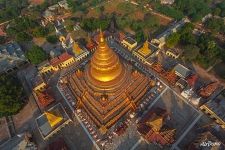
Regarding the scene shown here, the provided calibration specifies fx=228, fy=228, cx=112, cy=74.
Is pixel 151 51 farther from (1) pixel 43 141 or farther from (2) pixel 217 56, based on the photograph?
(1) pixel 43 141

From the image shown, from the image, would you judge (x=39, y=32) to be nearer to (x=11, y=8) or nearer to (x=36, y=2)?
(x=11, y=8)

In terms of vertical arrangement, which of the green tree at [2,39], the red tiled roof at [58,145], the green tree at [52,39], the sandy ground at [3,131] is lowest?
the sandy ground at [3,131]

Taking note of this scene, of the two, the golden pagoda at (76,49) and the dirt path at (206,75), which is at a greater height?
the golden pagoda at (76,49)

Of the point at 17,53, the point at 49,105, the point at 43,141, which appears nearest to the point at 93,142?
the point at 43,141

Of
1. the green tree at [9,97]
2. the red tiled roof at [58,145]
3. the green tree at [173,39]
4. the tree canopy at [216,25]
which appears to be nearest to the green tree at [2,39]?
the green tree at [9,97]

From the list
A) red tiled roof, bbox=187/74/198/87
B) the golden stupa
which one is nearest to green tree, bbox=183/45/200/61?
red tiled roof, bbox=187/74/198/87

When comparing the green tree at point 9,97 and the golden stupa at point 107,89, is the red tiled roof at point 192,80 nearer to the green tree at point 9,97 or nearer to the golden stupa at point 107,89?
the golden stupa at point 107,89

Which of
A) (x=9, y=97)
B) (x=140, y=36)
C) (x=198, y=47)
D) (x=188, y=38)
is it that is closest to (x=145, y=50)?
(x=140, y=36)
